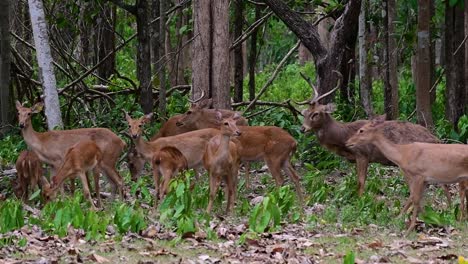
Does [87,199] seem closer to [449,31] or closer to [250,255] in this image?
[250,255]

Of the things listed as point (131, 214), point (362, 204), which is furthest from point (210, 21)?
point (131, 214)

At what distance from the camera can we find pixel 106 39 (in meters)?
22.7

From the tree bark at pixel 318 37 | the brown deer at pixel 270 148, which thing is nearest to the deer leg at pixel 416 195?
the brown deer at pixel 270 148

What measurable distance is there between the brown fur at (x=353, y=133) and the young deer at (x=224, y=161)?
1819mm

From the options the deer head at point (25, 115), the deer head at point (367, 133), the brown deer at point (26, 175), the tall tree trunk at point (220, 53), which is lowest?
the brown deer at point (26, 175)

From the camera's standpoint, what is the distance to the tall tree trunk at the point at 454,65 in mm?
17125

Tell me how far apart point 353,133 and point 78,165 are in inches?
165

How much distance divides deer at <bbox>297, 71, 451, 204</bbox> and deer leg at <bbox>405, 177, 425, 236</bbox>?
194 cm

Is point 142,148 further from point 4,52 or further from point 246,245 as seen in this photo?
point 246,245

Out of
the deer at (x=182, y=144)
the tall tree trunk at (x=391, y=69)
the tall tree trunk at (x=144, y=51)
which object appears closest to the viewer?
the deer at (x=182, y=144)

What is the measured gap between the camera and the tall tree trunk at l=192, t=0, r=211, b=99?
15.7 meters

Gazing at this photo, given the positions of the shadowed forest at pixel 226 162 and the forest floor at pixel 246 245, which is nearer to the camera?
the forest floor at pixel 246 245

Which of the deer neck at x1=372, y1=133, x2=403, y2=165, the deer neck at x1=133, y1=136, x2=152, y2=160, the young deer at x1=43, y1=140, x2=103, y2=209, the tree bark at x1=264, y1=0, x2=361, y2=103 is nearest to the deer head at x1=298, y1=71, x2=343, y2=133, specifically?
the tree bark at x1=264, y1=0, x2=361, y2=103

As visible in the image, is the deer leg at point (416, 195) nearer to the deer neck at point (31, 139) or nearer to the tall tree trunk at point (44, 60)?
the deer neck at point (31, 139)
